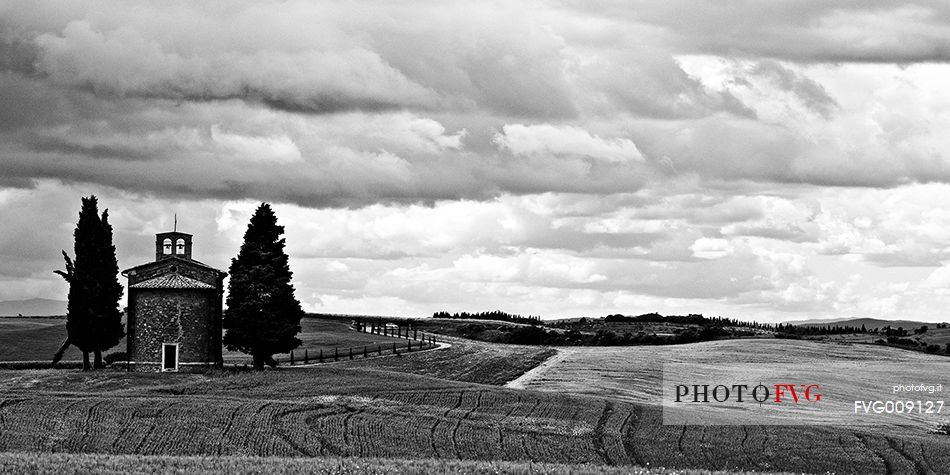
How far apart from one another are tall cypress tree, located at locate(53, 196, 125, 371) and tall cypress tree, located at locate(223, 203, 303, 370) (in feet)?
26.6

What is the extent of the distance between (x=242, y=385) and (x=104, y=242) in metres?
19.2

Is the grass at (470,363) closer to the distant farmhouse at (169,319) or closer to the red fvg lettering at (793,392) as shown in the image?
the distant farmhouse at (169,319)

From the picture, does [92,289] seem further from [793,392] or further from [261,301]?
[793,392]

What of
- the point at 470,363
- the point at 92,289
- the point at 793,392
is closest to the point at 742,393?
the point at 793,392

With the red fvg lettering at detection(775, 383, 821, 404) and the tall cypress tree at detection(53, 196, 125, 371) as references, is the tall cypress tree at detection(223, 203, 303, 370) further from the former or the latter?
the red fvg lettering at detection(775, 383, 821, 404)

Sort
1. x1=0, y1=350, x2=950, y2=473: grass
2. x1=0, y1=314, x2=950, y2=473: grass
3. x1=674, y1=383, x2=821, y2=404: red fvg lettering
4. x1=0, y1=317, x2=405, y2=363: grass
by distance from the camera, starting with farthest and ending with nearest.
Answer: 1. x1=0, y1=317, x2=405, y2=363: grass
2. x1=674, y1=383, x2=821, y2=404: red fvg lettering
3. x1=0, y1=350, x2=950, y2=473: grass
4. x1=0, y1=314, x2=950, y2=473: grass

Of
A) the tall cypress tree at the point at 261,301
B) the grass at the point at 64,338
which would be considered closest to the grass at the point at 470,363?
the tall cypress tree at the point at 261,301

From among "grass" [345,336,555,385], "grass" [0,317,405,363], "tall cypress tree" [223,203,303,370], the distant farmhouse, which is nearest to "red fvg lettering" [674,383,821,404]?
"grass" [345,336,555,385]

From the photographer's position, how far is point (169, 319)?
271 feet

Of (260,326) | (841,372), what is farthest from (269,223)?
(841,372)

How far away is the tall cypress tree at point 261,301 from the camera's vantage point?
8250 centimetres

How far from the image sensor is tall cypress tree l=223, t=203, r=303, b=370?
82.5 m

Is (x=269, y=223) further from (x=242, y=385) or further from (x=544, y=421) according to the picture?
(x=544, y=421)

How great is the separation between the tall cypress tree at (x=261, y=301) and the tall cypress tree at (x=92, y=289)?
8.10 m
